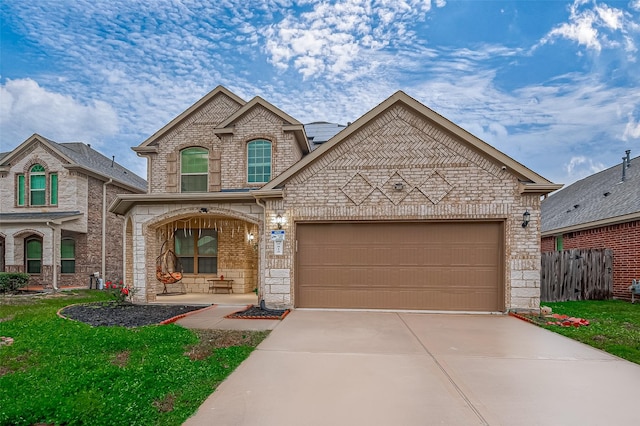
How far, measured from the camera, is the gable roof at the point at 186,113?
457 inches

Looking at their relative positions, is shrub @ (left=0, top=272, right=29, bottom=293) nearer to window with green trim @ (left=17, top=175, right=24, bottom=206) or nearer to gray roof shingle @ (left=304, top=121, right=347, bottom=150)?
window with green trim @ (left=17, top=175, right=24, bottom=206)

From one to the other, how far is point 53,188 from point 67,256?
3.18 metres

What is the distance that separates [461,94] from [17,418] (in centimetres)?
3266

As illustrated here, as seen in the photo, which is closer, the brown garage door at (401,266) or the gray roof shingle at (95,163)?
the brown garage door at (401,266)

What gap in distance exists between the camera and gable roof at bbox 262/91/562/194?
7.63 metres

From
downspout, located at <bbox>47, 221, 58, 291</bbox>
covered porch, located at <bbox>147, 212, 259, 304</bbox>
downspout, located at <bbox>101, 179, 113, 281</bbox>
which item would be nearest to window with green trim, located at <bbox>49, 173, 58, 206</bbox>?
downspout, located at <bbox>101, 179, 113, 281</bbox>

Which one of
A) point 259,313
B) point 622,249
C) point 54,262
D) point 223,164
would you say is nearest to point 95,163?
point 54,262

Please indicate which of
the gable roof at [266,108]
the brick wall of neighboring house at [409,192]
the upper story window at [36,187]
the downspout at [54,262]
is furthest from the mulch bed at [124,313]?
the upper story window at [36,187]

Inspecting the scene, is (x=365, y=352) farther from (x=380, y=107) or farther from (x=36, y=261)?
(x=36, y=261)

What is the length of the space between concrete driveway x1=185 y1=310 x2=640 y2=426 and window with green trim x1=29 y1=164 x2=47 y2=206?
49.3 feet

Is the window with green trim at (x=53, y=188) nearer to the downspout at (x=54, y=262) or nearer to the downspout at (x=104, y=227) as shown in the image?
the downspout at (x=104, y=227)

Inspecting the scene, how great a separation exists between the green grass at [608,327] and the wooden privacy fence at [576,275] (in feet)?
1.75

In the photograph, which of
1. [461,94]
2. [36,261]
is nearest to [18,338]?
[36,261]

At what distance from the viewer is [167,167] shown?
38.2ft
